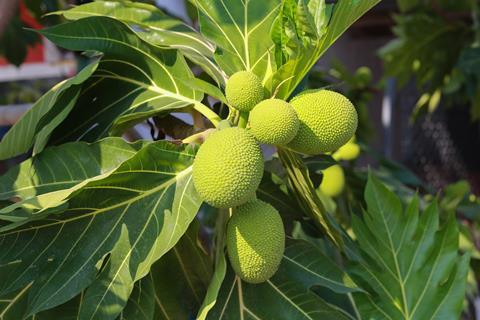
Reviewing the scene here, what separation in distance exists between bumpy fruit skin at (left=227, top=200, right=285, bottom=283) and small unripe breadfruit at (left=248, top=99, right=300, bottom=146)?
3.0 inches

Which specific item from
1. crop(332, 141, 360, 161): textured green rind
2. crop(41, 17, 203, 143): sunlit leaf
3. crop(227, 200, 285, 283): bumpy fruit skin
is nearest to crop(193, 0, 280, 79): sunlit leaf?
crop(41, 17, 203, 143): sunlit leaf

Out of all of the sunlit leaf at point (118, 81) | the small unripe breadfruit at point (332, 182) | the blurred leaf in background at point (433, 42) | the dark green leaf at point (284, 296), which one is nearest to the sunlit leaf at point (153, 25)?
the sunlit leaf at point (118, 81)

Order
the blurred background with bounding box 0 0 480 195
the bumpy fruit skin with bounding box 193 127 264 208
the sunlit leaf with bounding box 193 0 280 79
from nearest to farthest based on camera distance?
the bumpy fruit skin with bounding box 193 127 264 208 → the sunlit leaf with bounding box 193 0 280 79 → the blurred background with bounding box 0 0 480 195

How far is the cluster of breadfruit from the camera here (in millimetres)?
587

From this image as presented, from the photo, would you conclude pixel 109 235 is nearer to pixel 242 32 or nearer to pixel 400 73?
pixel 242 32

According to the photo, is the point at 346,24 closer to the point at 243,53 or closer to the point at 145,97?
the point at 243,53

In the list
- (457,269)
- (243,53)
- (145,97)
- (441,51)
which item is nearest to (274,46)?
(243,53)

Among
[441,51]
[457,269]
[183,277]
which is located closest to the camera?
[183,277]

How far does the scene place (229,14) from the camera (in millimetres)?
689

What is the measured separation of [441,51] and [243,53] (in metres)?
1.76

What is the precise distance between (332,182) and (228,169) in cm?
79

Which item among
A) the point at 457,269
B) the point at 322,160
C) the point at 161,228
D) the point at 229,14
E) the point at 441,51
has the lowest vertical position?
the point at 441,51

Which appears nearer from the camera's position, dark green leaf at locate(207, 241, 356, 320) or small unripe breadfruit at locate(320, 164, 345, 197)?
dark green leaf at locate(207, 241, 356, 320)

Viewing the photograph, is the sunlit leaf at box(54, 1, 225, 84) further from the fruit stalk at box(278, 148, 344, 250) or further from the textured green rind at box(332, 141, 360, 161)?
the textured green rind at box(332, 141, 360, 161)
